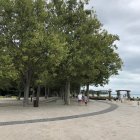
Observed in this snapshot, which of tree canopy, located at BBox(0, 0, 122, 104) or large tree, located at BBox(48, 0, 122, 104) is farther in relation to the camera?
large tree, located at BBox(48, 0, 122, 104)

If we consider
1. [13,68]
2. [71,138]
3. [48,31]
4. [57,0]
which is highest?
[57,0]

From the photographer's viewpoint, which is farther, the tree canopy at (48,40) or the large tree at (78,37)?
the large tree at (78,37)

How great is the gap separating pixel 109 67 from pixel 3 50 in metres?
27.2

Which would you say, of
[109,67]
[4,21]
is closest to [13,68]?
[4,21]

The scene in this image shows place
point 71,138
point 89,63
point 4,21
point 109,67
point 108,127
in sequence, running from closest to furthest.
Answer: point 71,138 < point 108,127 < point 4,21 < point 89,63 < point 109,67

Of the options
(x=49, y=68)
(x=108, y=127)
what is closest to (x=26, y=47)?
(x=49, y=68)

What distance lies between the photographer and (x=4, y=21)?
37.7 metres

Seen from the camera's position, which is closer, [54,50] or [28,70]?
[54,50]

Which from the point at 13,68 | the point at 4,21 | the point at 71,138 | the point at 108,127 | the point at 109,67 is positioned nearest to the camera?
the point at 71,138

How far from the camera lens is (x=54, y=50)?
35.8 meters

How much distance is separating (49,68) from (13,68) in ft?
17.5

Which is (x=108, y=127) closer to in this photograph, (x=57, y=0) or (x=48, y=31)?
(x=48, y=31)

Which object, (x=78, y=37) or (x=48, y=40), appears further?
(x=78, y=37)

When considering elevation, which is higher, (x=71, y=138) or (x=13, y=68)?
(x=13, y=68)
